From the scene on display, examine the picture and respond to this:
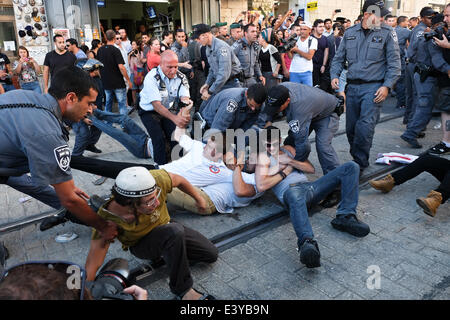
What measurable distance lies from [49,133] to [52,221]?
1.67 meters

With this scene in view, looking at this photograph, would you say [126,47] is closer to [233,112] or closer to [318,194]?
[233,112]

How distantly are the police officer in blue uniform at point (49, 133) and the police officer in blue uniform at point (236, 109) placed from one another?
1.90 m

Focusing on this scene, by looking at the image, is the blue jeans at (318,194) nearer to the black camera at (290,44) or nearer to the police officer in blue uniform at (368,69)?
the police officer in blue uniform at (368,69)

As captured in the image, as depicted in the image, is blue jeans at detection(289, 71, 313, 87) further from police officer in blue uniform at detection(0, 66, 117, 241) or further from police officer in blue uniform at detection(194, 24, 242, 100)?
police officer in blue uniform at detection(0, 66, 117, 241)

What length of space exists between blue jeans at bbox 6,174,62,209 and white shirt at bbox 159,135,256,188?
3.81 ft

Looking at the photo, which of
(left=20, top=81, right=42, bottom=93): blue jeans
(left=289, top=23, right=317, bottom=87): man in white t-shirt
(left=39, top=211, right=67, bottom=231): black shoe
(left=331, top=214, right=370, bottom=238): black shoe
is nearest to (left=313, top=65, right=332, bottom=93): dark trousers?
(left=289, top=23, right=317, bottom=87): man in white t-shirt

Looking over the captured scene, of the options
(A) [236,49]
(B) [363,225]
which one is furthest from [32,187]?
(A) [236,49]

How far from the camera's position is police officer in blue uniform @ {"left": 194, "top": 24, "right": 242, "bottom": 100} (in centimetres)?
582

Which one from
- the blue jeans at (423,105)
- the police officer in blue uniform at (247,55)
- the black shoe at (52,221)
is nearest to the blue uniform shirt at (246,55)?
the police officer in blue uniform at (247,55)

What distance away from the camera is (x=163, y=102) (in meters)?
4.72

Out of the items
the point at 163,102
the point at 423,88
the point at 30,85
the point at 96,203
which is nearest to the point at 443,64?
the point at 423,88

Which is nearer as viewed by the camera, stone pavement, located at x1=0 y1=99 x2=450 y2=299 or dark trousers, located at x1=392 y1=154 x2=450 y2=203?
stone pavement, located at x1=0 y1=99 x2=450 y2=299

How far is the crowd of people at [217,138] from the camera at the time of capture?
2.32 meters
